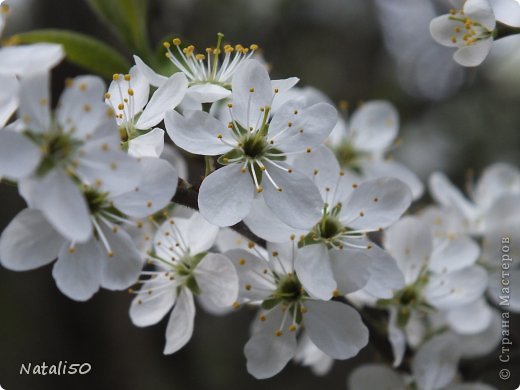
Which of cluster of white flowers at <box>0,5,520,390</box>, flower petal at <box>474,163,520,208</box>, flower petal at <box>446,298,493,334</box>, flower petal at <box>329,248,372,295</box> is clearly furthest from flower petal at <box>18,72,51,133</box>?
flower petal at <box>474,163,520,208</box>

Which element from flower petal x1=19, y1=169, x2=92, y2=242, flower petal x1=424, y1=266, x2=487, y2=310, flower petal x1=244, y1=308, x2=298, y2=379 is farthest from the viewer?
flower petal x1=424, y1=266, x2=487, y2=310

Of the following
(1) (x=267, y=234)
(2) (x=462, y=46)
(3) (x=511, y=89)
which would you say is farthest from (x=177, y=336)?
(3) (x=511, y=89)

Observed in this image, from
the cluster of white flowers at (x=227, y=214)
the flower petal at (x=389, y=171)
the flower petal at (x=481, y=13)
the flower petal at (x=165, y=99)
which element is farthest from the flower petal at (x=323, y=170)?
the flower petal at (x=389, y=171)

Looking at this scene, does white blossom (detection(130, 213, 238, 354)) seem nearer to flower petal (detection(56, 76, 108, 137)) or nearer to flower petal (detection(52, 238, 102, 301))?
flower petal (detection(52, 238, 102, 301))

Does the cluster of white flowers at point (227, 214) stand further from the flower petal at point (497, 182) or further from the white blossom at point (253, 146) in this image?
the flower petal at point (497, 182)

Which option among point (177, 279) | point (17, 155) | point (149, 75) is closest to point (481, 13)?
point (149, 75)

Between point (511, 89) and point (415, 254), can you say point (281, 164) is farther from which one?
point (511, 89)

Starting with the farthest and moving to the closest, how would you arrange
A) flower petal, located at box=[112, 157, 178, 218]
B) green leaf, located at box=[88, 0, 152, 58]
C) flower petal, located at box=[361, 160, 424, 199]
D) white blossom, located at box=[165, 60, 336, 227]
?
1. flower petal, located at box=[361, 160, 424, 199]
2. green leaf, located at box=[88, 0, 152, 58]
3. white blossom, located at box=[165, 60, 336, 227]
4. flower petal, located at box=[112, 157, 178, 218]
